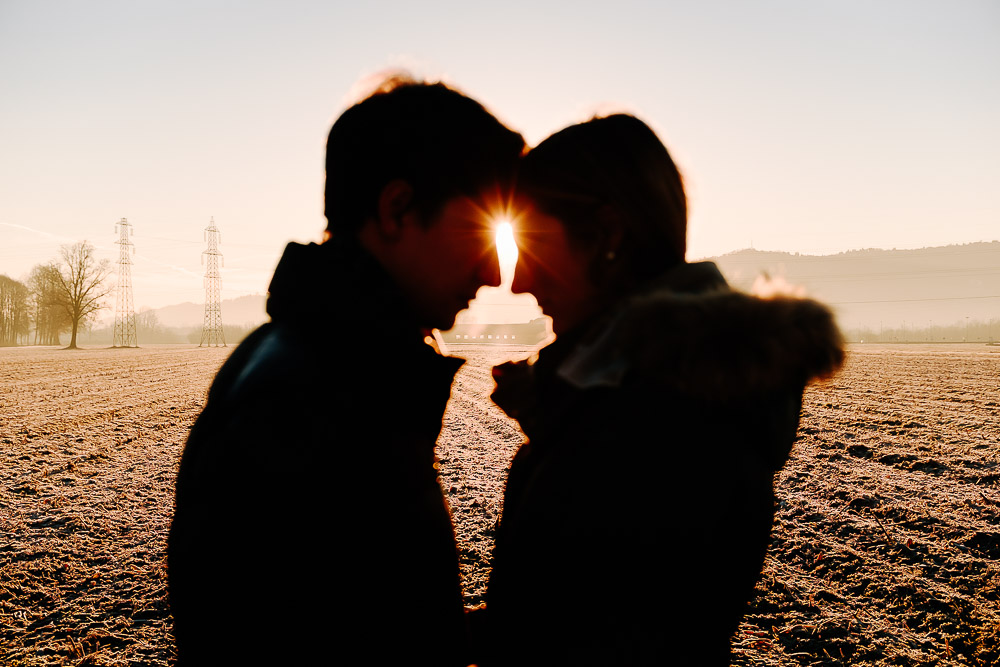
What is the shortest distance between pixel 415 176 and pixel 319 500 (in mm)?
927

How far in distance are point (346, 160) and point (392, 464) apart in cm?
89

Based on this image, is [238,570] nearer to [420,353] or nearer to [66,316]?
[420,353]

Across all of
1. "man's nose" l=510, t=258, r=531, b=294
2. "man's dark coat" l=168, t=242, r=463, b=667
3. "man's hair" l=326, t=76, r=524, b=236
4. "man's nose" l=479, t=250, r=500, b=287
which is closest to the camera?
"man's dark coat" l=168, t=242, r=463, b=667

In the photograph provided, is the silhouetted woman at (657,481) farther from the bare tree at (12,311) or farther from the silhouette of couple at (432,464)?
the bare tree at (12,311)

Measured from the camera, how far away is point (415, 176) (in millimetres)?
1558

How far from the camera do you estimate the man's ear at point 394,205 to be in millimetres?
1564

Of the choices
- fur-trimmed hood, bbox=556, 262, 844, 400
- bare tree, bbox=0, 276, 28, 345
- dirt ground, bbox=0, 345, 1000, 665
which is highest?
bare tree, bbox=0, 276, 28, 345

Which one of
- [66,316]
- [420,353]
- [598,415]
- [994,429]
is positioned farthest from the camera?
[66,316]

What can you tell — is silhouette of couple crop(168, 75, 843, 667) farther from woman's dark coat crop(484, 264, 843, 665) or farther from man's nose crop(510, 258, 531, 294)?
man's nose crop(510, 258, 531, 294)

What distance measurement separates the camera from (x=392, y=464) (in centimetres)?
126

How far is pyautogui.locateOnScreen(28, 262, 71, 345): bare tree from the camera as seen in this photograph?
212 feet

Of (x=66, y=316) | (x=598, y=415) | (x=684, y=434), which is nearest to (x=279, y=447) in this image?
(x=598, y=415)

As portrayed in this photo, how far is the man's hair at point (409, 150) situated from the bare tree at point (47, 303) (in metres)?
Answer: 75.8

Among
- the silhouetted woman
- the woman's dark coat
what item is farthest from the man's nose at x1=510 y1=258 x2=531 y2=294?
the woman's dark coat
